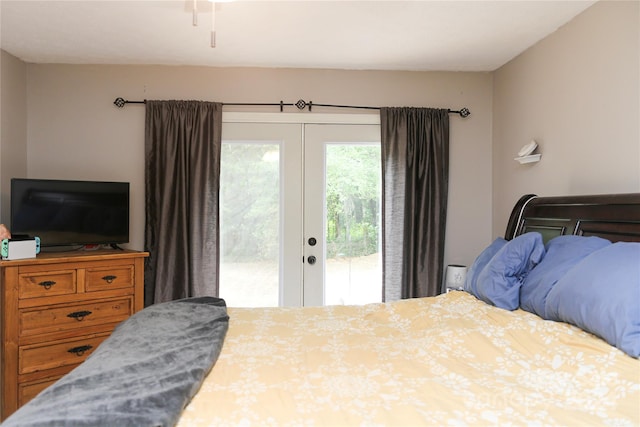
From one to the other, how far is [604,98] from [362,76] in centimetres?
181

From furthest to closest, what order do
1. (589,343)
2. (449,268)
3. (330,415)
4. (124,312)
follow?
(449,268)
(124,312)
(589,343)
(330,415)

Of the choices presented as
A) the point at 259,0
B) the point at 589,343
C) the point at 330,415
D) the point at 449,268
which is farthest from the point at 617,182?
the point at 259,0

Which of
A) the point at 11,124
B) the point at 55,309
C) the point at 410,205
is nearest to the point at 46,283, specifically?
the point at 55,309

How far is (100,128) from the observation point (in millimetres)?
3365

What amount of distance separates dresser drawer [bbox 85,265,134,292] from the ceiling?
161 centimetres

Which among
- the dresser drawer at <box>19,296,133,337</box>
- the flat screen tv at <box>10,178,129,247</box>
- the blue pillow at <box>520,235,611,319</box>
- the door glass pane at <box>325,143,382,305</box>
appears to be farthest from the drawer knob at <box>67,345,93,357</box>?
the blue pillow at <box>520,235,611,319</box>

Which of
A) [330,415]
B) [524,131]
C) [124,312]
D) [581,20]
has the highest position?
[581,20]

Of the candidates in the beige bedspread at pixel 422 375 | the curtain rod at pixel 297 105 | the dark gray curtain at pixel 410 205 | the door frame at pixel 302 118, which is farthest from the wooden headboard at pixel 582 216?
the door frame at pixel 302 118

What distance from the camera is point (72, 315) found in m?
2.78

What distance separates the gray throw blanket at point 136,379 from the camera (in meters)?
0.95

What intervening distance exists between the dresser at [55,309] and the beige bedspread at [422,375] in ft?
4.68

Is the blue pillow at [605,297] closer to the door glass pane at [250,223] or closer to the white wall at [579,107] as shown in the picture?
the white wall at [579,107]

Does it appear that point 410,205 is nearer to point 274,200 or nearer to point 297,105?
point 274,200

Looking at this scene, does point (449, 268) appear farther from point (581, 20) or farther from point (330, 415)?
point (330, 415)
